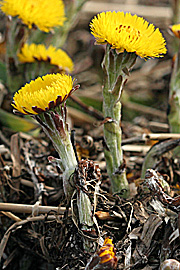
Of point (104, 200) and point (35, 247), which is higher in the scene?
point (104, 200)

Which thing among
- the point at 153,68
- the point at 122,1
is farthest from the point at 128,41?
the point at 122,1

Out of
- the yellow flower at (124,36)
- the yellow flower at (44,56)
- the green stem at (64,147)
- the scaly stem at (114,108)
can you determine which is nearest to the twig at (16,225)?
the green stem at (64,147)

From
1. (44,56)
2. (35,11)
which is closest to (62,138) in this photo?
(44,56)

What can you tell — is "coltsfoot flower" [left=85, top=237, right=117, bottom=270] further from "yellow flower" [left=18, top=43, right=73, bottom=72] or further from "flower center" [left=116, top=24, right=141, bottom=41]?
"yellow flower" [left=18, top=43, right=73, bottom=72]

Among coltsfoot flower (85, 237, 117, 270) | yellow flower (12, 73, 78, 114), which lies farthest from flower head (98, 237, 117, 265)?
yellow flower (12, 73, 78, 114)

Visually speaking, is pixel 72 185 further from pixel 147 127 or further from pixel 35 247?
pixel 147 127

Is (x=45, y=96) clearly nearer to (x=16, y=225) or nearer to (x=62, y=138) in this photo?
(x=62, y=138)
